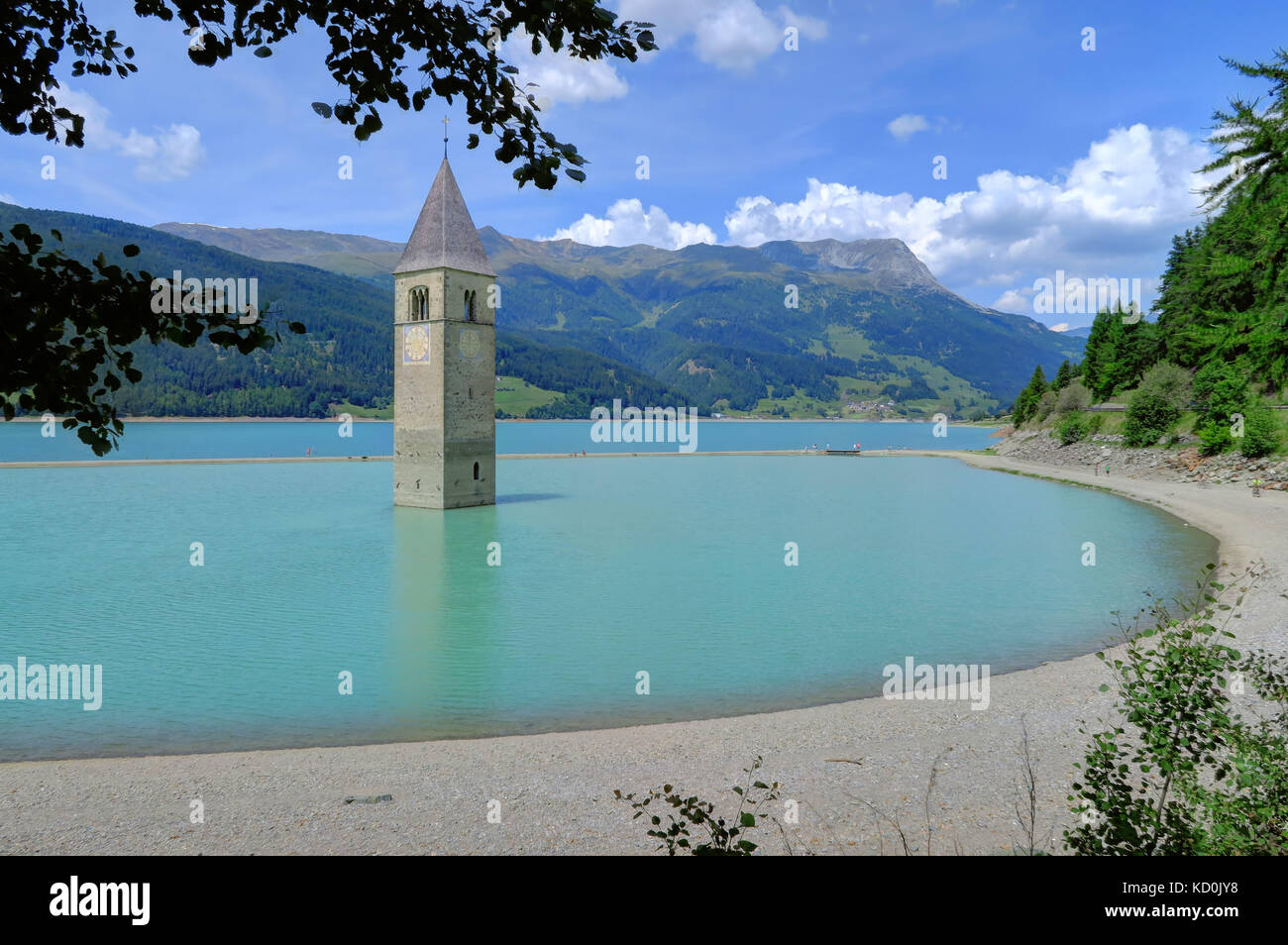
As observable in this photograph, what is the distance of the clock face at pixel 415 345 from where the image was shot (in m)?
40.9

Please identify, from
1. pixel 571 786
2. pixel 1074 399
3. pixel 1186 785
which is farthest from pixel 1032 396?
pixel 1186 785

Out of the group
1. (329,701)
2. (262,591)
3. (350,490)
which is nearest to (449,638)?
(329,701)

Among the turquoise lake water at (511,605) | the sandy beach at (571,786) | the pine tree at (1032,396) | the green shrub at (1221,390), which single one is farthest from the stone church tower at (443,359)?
the pine tree at (1032,396)

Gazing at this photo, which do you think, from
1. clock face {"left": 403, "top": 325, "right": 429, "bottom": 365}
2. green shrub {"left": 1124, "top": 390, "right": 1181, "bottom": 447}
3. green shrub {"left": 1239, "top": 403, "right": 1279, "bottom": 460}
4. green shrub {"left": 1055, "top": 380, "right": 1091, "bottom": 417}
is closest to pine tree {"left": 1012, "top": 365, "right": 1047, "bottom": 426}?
green shrub {"left": 1055, "top": 380, "right": 1091, "bottom": 417}

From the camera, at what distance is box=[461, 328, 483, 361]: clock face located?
41.5 meters

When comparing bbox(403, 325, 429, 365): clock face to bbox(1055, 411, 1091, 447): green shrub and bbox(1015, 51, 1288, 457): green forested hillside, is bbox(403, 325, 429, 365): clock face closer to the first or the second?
bbox(1015, 51, 1288, 457): green forested hillside

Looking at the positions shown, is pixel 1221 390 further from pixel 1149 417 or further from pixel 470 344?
pixel 470 344

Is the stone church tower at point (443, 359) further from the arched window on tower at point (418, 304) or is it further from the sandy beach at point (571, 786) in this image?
the sandy beach at point (571, 786)

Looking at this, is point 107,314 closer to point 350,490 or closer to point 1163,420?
point 350,490

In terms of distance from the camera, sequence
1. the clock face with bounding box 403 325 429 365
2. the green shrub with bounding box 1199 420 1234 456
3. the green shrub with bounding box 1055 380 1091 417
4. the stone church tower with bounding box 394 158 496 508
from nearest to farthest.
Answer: the stone church tower with bounding box 394 158 496 508, the clock face with bounding box 403 325 429 365, the green shrub with bounding box 1199 420 1234 456, the green shrub with bounding box 1055 380 1091 417

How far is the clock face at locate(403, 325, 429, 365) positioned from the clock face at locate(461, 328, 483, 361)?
186 centimetres

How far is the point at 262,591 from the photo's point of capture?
23.6 metres

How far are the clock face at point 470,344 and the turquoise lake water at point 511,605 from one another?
8608 millimetres
